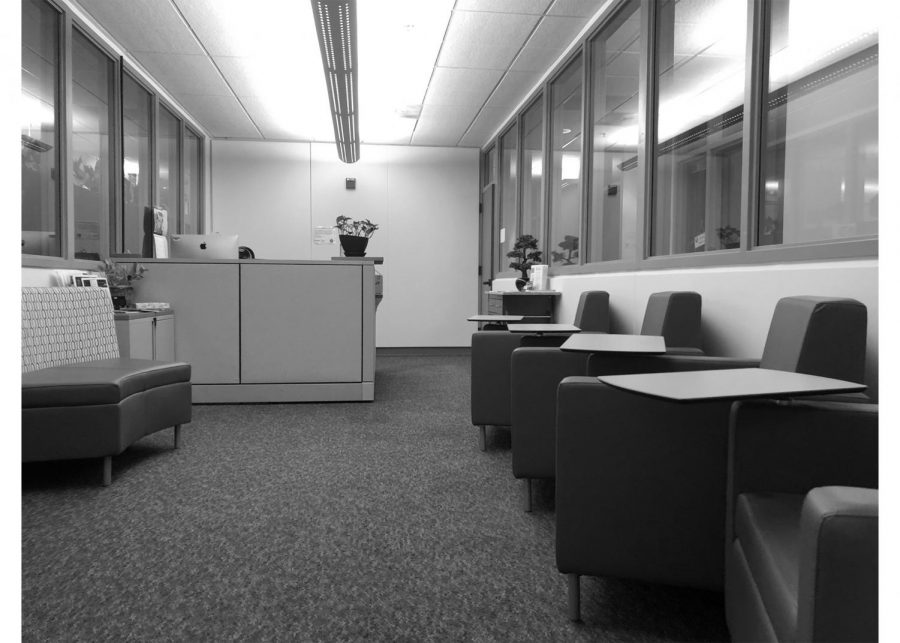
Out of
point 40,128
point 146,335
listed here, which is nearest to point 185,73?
point 40,128

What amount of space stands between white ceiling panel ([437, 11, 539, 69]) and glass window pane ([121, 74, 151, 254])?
2.67m

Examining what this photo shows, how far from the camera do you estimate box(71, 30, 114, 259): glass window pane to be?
14.0 ft

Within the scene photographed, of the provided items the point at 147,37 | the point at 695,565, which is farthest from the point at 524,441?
the point at 147,37

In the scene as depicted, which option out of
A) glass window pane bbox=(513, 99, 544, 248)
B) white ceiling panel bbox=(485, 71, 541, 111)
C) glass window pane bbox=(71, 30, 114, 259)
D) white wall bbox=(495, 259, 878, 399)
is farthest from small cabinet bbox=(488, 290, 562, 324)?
glass window pane bbox=(71, 30, 114, 259)

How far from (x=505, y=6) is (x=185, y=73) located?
3001 mm

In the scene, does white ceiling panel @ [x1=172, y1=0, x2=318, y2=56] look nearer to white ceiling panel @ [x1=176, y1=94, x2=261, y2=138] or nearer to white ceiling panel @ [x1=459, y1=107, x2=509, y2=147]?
white ceiling panel @ [x1=176, y1=94, x2=261, y2=138]

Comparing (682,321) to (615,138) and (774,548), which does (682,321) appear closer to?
(774,548)

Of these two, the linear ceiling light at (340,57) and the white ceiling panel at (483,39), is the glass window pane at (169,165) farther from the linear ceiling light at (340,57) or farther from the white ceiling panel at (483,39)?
the white ceiling panel at (483,39)

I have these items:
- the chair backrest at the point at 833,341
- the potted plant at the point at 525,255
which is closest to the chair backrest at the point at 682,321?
the chair backrest at the point at 833,341

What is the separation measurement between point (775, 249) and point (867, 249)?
502 mm

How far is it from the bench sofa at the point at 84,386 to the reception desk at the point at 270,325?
0.72 metres

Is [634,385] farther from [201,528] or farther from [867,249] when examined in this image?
[201,528]

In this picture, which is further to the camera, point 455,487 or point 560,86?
point 560,86

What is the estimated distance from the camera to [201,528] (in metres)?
2.01
